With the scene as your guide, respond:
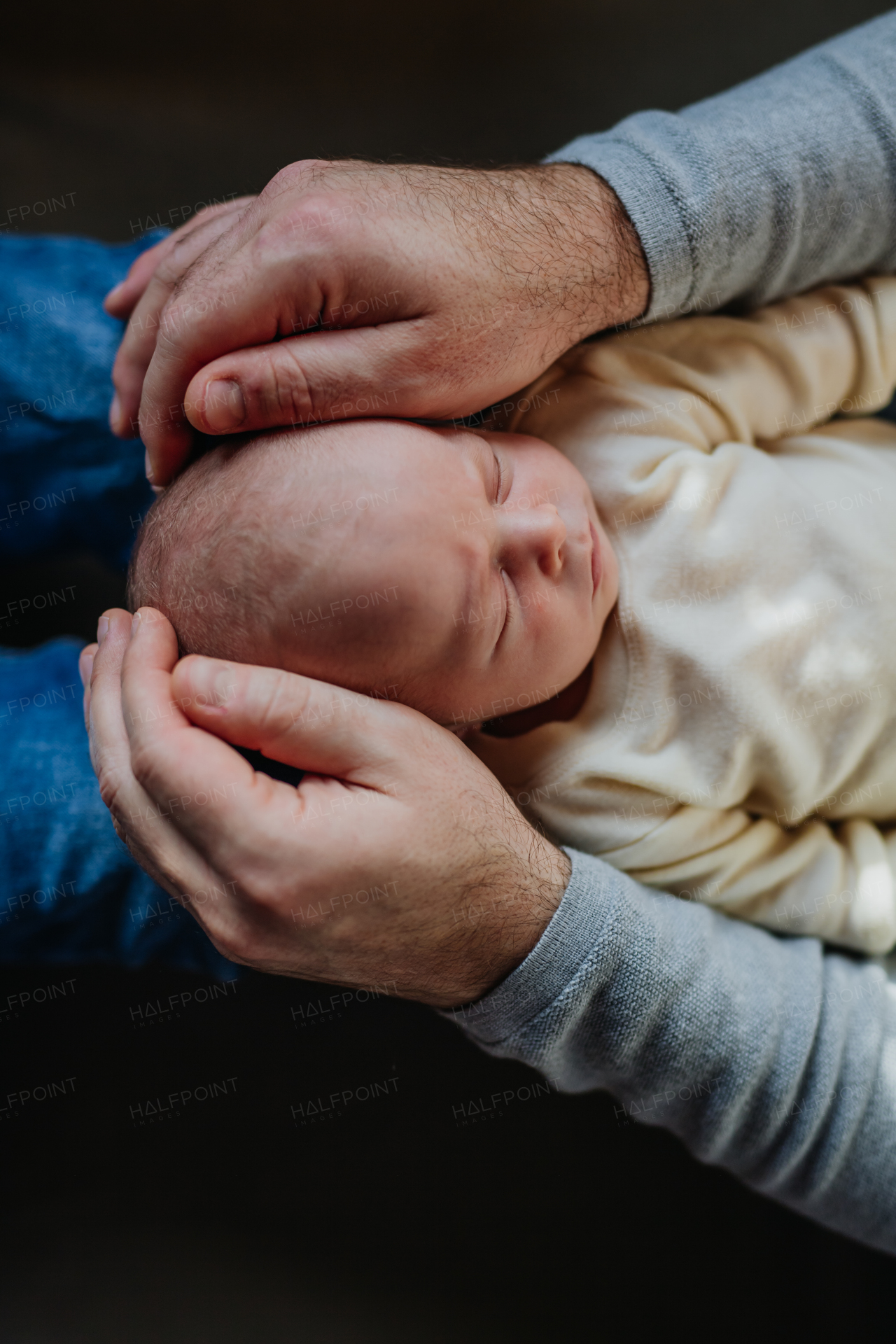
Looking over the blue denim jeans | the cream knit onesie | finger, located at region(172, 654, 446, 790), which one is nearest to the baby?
the cream knit onesie

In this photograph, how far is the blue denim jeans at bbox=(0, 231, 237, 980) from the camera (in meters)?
1.06

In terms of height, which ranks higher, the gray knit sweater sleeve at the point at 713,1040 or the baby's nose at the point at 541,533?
the baby's nose at the point at 541,533

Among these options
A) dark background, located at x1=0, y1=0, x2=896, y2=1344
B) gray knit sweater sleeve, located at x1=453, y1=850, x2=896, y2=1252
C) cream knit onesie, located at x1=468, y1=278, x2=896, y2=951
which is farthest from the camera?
dark background, located at x1=0, y1=0, x2=896, y2=1344

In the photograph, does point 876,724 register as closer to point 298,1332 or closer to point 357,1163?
point 357,1163

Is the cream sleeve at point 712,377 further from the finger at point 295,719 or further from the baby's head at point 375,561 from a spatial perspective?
the finger at point 295,719

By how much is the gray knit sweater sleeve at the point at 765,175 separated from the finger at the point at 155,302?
396mm

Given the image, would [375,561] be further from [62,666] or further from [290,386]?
[62,666]

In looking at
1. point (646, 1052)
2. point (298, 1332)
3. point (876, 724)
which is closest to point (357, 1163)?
point (298, 1332)

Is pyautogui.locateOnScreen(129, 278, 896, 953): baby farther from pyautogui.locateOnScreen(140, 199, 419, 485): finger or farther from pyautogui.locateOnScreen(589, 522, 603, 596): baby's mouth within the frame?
pyautogui.locateOnScreen(140, 199, 419, 485): finger

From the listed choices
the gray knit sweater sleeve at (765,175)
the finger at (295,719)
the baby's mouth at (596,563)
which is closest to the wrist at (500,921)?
the finger at (295,719)

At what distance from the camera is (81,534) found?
126 centimetres

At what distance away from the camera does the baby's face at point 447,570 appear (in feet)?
2.73

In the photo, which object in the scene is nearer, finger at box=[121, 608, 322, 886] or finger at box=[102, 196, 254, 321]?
finger at box=[121, 608, 322, 886]

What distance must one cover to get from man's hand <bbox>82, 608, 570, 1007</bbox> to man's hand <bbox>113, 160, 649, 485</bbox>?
237 millimetres
